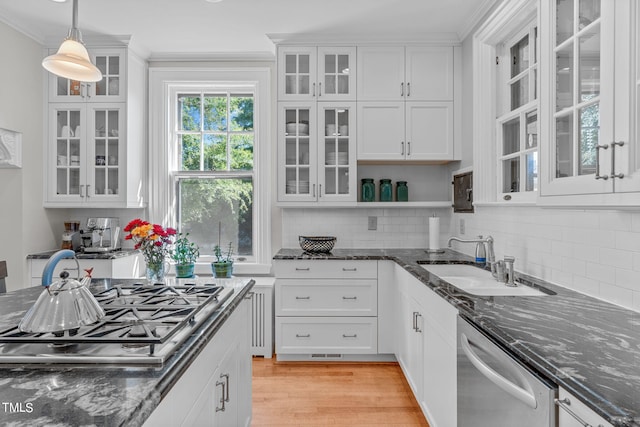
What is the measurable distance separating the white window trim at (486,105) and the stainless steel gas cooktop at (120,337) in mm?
2162

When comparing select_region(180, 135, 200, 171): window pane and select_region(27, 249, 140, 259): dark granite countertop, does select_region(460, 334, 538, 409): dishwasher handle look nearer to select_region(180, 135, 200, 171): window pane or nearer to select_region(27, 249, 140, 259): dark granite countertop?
select_region(27, 249, 140, 259): dark granite countertop

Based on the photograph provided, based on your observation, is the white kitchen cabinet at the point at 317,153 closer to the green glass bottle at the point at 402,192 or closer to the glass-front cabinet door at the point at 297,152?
the glass-front cabinet door at the point at 297,152

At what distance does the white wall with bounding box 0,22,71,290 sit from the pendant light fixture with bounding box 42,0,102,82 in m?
1.78

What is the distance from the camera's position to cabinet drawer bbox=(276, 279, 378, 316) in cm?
315

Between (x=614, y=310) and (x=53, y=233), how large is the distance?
423 centimetres

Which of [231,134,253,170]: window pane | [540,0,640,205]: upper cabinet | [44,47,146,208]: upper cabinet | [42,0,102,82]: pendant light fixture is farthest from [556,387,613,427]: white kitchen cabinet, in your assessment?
[44,47,146,208]: upper cabinet

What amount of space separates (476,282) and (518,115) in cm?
111

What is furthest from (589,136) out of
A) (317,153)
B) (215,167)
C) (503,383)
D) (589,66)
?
(215,167)

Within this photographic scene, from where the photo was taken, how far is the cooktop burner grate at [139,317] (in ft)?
3.22

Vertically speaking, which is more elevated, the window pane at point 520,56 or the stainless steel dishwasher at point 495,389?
the window pane at point 520,56

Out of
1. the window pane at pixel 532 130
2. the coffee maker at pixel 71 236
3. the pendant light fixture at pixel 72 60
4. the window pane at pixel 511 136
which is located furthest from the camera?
the coffee maker at pixel 71 236

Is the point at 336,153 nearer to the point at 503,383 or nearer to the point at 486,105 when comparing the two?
the point at 486,105

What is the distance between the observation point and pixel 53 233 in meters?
3.63

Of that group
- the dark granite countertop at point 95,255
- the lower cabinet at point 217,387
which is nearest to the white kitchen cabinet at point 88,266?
the dark granite countertop at point 95,255
